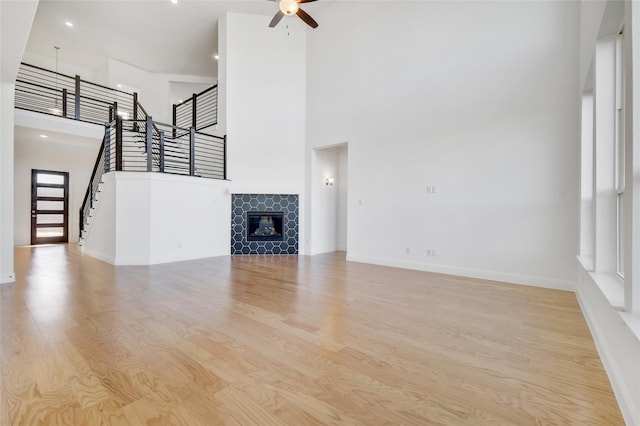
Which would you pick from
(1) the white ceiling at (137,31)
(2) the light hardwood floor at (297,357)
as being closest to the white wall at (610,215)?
(2) the light hardwood floor at (297,357)

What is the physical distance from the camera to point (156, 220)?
5355 mm

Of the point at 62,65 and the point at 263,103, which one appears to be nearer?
the point at 263,103

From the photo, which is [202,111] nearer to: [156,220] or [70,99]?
[70,99]

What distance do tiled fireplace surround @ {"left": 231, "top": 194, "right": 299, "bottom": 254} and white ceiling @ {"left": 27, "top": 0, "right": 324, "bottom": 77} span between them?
14.1 feet

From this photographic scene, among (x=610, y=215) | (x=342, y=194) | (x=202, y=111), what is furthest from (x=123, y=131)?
(x=610, y=215)

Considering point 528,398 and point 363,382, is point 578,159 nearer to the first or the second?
point 528,398

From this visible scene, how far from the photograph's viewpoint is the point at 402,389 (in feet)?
5.19

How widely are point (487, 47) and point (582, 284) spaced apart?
3503 mm

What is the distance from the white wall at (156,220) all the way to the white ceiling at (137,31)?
4202 millimetres

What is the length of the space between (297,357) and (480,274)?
352 centimetres

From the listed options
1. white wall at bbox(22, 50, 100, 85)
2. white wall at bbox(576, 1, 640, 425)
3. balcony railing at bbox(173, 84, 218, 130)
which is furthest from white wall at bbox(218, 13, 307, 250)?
white wall at bbox(22, 50, 100, 85)

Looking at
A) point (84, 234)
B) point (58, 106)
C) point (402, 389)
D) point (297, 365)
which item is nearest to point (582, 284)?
point (402, 389)

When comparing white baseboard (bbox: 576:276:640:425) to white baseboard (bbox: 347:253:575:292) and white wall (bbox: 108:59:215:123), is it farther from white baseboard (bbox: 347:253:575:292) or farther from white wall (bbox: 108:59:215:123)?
white wall (bbox: 108:59:215:123)

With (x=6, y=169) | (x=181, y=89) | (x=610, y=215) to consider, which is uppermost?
(x=181, y=89)
